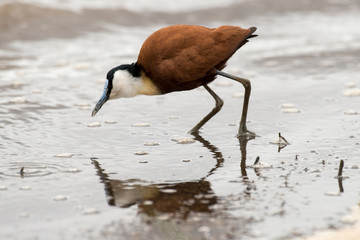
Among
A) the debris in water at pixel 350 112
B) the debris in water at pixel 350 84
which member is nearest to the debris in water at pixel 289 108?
the debris in water at pixel 350 112

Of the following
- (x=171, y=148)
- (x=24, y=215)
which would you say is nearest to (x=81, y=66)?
(x=171, y=148)

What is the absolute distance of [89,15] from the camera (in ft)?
40.6

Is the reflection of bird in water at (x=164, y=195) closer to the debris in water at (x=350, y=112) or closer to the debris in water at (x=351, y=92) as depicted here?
the debris in water at (x=350, y=112)

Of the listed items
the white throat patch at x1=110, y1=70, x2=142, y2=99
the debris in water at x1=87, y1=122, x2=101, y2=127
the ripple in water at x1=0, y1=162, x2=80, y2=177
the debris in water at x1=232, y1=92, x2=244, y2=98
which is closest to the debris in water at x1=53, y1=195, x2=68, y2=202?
the ripple in water at x1=0, y1=162, x2=80, y2=177

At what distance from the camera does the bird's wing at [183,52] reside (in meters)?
5.57

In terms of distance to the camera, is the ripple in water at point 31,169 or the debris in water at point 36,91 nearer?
the ripple in water at point 31,169

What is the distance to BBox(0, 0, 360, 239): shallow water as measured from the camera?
12.8ft

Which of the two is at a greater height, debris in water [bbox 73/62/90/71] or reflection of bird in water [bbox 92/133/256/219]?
debris in water [bbox 73/62/90/71]

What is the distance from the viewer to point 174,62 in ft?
18.3

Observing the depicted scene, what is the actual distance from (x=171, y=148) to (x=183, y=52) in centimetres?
89

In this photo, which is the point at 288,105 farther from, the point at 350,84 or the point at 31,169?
the point at 31,169

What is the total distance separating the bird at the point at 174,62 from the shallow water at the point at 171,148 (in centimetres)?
53

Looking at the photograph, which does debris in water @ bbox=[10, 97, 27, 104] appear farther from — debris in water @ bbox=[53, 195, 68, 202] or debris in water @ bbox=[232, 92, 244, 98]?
debris in water @ bbox=[53, 195, 68, 202]

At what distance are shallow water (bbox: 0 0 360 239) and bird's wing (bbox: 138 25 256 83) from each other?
0.68 m
